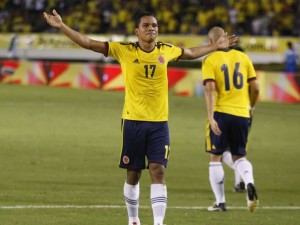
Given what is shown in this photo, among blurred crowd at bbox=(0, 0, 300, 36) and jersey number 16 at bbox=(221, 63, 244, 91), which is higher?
blurred crowd at bbox=(0, 0, 300, 36)

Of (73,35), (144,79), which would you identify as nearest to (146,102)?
(144,79)

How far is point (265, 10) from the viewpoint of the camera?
47969 millimetres

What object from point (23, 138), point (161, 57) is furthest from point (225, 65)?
point (23, 138)

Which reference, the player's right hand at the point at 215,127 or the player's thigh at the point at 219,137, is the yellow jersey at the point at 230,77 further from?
the player's right hand at the point at 215,127

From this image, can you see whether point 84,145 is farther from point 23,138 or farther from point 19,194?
point 19,194

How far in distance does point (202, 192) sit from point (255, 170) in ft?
9.42

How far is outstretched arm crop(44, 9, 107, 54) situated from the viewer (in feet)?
30.8

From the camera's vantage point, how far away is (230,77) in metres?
12.2

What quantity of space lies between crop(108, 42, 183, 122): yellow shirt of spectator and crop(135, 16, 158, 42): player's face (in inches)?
7.7

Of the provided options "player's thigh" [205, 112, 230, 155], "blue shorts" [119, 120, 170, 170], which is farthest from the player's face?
"player's thigh" [205, 112, 230, 155]

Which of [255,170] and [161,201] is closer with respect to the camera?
[161,201]

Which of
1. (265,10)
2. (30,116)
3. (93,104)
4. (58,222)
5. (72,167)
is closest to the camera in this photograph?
(58,222)

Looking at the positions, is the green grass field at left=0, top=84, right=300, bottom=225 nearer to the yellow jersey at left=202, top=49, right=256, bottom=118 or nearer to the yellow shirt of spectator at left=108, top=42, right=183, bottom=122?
the yellow jersey at left=202, top=49, right=256, bottom=118

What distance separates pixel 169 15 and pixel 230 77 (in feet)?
125
